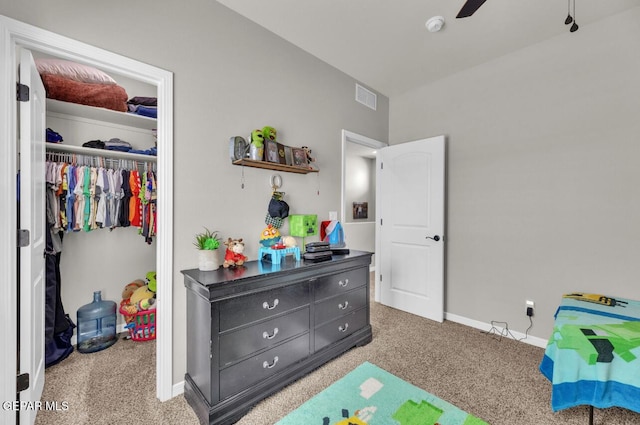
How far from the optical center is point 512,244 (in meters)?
2.72

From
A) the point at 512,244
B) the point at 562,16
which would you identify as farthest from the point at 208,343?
the point at 562,16

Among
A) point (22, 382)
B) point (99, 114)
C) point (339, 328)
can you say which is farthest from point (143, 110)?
point (339, 328)

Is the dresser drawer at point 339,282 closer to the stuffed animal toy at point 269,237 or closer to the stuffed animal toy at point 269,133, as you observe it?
the stuffed animal toy at point 269,237

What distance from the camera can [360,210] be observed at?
5.85m

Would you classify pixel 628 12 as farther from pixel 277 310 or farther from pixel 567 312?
pixel 277 310

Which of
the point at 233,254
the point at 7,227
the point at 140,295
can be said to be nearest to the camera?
the point at 7,227

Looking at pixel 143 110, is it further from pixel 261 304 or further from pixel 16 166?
pixel 261 304

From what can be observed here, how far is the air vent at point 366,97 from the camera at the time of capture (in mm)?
3283

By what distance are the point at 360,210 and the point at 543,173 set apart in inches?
140

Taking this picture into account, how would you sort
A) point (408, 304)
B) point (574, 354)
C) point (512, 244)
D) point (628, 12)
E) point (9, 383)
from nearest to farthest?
point (9, 383), point (574, 354), point (628, 12), point (512, 244), point (408, 304)

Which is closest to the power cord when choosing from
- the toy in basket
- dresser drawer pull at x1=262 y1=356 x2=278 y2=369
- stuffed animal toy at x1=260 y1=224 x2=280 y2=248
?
dresser drawer pull at x1=262 y1=356 x2=278 y2=369

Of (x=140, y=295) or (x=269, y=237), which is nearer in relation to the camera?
(x=269, y=237)

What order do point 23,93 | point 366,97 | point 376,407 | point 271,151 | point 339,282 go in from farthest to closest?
point 366,97 → point 339,282 → point 271,151 → point 376,407 → point 23,93

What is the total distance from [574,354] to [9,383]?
3.01 metres
